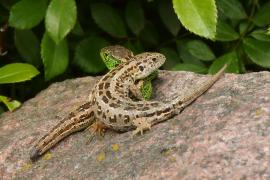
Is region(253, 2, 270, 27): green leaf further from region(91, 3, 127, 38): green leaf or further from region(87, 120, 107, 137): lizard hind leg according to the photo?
region(87, 120, 107, 137): lizard hind leg

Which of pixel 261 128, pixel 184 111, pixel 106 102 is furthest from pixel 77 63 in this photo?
A: pixel 261 128

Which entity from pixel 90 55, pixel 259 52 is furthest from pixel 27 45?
pixel 259 52

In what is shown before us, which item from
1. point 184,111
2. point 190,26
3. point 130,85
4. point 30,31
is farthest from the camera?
point 30,31

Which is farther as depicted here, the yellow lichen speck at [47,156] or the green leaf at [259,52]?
the green leaf at [259,52]

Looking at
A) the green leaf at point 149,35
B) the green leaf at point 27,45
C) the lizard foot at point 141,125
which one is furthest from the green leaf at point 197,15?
the green leaf at point 27,45

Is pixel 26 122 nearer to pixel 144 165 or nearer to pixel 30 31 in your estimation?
pixel 30 31

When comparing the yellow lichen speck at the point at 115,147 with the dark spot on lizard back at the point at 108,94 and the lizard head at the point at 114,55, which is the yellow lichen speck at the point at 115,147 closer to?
the dark spot on lizard back at the point at 108,94
